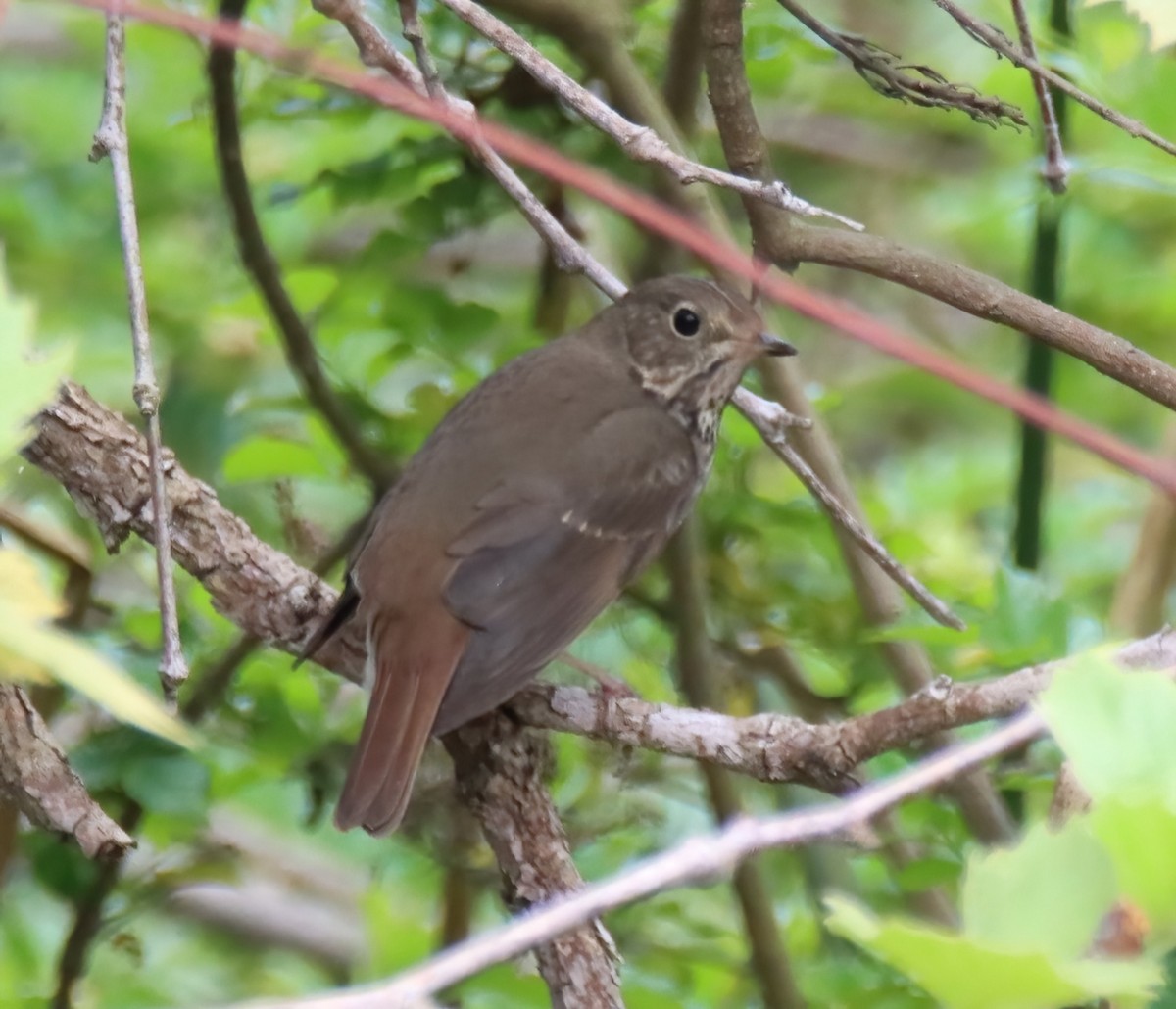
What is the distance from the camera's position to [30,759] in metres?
1.83

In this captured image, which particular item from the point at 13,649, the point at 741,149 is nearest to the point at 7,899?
the point at 741,149

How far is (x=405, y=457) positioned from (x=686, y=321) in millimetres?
595

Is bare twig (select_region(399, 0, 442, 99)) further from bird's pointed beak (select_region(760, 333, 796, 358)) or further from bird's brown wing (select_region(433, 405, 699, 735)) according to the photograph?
bird's pointed beak (select_region(760, 333, 796, 358))

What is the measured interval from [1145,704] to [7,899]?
2.91 metres

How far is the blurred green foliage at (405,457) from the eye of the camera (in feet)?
8.10

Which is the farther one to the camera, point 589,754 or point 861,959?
point 589,754

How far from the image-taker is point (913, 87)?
1.92 metres

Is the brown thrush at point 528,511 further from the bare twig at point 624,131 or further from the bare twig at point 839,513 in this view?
the bare twig at point 624,131

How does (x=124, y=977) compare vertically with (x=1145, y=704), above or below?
above

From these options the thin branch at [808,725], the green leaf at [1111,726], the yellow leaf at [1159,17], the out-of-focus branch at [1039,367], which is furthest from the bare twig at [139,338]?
the out-of-focus branch at [1039,367]

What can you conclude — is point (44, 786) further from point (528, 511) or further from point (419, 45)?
point (528, 511)

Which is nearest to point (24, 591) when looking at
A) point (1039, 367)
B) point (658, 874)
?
point (658, 874)

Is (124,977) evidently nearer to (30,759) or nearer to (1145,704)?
(30,759)

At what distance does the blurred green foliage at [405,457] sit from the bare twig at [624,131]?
23.4 inches
